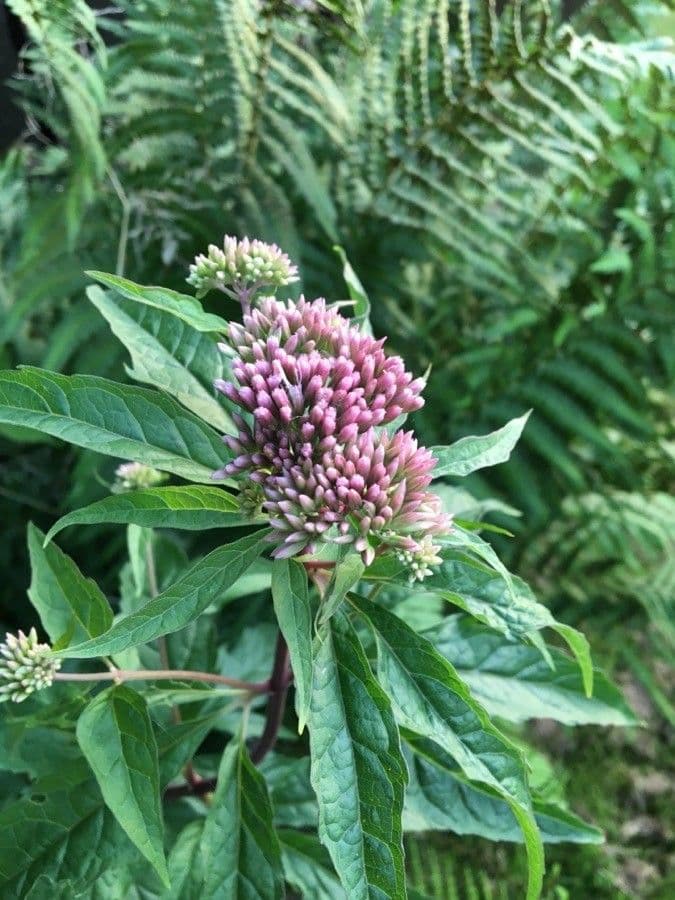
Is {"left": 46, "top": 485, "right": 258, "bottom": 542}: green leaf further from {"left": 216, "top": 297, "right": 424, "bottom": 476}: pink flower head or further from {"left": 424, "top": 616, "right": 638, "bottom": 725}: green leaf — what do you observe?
{"left": 424, "top": 616, "right": 638, "bottom": 725}: green leaf

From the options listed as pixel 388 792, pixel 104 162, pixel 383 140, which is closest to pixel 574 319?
pixel 383 140

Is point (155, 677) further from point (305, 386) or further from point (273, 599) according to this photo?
point (305, 386)

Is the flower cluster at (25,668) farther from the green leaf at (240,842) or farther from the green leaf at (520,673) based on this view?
the green leaf at (520,673)

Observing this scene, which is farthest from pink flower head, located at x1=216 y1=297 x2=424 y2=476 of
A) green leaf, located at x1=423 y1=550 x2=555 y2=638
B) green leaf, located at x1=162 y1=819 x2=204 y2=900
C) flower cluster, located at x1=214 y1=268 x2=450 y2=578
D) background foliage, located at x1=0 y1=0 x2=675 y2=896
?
background foliage, located at x1=0 y1=0 x2=675 y2=896

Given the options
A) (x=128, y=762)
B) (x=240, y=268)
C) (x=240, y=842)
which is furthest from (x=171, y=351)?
(x=240, y=842)

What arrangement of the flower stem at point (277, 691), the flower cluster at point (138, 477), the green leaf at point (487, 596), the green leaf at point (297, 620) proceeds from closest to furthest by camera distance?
the green leaf at point (297, 620) < the green leaf at point (487, 596) < the flower stem at point (277, 691) < the flower cluster at point (138, 477)

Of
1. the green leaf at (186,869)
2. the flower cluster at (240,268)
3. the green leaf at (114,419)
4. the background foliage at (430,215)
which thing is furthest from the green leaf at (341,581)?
the background foliage at (430,215)
